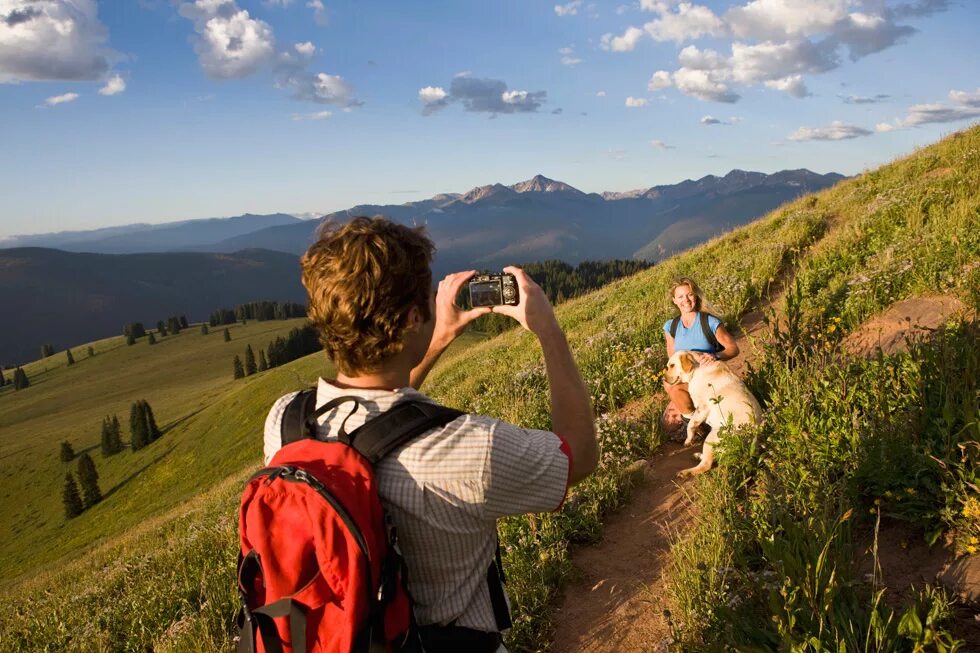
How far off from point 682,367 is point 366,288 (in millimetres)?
4893

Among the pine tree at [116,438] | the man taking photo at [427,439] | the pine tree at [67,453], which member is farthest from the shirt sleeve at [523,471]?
the pine tree at [67,453]

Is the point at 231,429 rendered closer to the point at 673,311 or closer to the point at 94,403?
the point at 673,311

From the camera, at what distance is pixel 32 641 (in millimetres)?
6223

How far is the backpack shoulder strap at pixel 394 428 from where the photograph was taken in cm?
184

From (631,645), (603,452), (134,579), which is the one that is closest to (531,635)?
(631,645)

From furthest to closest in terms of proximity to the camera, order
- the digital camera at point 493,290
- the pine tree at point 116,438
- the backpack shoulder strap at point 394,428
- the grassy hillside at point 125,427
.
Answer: the pine tree at point 116,438, the grassy hillside at point 125,427, the digital camera at point 493,290, the backpack shoulder strap at point 394,428

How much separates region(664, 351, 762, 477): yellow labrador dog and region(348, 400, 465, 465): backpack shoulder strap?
3894 mm

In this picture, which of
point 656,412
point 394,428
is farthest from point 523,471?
point 656,412

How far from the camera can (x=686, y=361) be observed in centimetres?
612

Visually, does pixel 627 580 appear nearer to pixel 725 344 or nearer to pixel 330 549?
pixel 330 549

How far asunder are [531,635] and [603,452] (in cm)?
234

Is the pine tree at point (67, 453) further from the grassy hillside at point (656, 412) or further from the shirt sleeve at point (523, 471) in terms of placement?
the shirt sleeve at point (523, 471)

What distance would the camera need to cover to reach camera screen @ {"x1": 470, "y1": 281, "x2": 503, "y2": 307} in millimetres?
2460

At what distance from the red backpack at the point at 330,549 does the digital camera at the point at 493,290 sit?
667 millimetres
